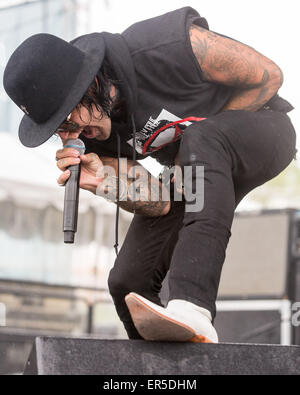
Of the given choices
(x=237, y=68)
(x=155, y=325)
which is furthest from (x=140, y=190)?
(x=155, y=325)

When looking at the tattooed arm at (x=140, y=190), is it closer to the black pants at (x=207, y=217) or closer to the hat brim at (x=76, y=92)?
the black pants at (x=207, y=217)

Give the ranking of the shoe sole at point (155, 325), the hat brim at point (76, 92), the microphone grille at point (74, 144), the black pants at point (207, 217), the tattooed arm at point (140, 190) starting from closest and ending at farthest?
the shoe sole at point (155, 325), the black pants at point (207, 217), the hat brim at point (76, 92), the microphone grille at point (74, 144), the tattooed arm at point (140, 190)

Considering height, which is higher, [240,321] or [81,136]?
[81,136]

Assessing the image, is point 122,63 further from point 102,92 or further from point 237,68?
point 237,68

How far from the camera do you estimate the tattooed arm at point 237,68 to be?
2164mm

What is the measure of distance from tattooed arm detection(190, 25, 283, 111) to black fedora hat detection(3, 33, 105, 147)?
→ 1.03 feet

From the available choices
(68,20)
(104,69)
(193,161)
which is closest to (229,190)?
(193,161)

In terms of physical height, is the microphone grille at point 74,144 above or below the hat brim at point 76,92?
below

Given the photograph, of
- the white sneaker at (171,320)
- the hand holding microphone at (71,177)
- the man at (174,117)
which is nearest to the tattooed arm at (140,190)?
the man at (174,117)

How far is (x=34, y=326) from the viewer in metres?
6.24

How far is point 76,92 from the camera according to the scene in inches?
80.1

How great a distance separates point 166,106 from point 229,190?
0.40 m

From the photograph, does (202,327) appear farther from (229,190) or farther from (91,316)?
(91,316)

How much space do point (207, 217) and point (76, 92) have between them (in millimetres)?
512
